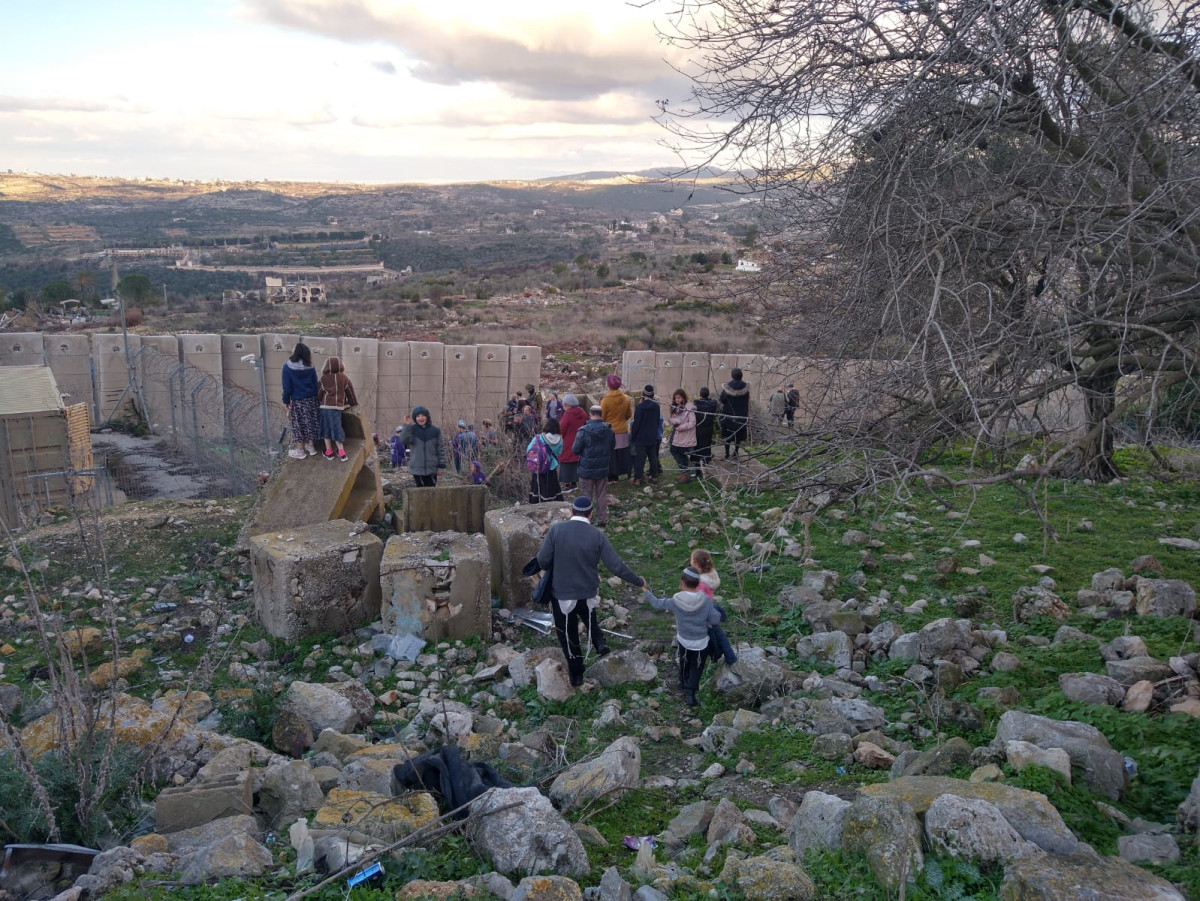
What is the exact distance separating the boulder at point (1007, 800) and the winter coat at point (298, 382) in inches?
276

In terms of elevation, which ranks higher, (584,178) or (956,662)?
(584,178)

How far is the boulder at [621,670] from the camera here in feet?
20.6

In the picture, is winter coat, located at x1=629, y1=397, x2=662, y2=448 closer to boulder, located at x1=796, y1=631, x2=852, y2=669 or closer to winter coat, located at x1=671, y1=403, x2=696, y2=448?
winter coat, located at x1=671, y1=403, x2=696, y2=448

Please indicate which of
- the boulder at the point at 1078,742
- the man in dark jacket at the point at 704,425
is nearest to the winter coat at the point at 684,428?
the man in dark jacket at the point at 704,425

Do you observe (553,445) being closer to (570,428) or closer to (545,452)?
(545,452)

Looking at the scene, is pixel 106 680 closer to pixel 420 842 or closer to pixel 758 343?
pixel 420 842

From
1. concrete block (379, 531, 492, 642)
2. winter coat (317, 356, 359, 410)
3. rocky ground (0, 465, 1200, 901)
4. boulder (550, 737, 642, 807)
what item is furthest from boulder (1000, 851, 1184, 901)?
winter coat (317, 356, 359, 410)

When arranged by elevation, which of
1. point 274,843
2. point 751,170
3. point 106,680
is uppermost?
point 751,170

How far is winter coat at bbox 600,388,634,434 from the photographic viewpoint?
439 inches

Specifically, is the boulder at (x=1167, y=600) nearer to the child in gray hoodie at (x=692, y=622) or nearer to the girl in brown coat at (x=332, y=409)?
the child in gray hoodie at (x=692, y=622)

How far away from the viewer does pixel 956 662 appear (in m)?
5.83

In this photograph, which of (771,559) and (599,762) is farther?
(771,559)

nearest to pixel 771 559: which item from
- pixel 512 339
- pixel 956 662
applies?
pixel 956 662

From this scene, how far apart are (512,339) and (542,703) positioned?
2371 centimetres
